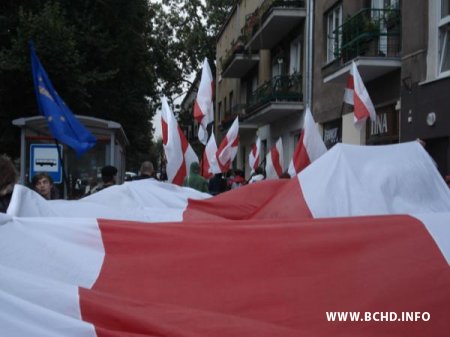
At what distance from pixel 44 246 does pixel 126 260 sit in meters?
0.38

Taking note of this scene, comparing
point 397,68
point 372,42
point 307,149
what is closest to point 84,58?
point 372,42

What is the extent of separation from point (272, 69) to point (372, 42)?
11221 mm

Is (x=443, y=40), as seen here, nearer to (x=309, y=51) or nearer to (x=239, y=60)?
(x=309, y=51)

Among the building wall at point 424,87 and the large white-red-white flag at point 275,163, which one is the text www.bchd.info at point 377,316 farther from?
the large white-red-white flag at point 275,163

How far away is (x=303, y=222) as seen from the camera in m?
3.35

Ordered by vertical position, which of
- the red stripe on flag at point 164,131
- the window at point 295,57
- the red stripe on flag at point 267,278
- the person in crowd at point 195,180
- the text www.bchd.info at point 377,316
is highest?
the window at point 295,57

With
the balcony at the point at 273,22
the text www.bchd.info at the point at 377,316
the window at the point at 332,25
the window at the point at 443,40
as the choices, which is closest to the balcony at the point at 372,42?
the window at the point at 443,40

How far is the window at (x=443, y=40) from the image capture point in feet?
37.5

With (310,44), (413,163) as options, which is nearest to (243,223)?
(413,163)

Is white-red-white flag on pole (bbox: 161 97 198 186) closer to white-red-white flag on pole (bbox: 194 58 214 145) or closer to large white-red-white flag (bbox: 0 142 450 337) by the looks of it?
white-red-white flag on pole (bbox: 194 58 214 145)

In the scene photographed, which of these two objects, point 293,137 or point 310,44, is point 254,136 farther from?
point 310,44

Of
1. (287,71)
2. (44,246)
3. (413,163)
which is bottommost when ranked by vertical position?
(44,246)

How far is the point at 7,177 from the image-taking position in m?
5.04

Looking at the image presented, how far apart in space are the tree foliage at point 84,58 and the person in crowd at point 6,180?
12.5 meters
